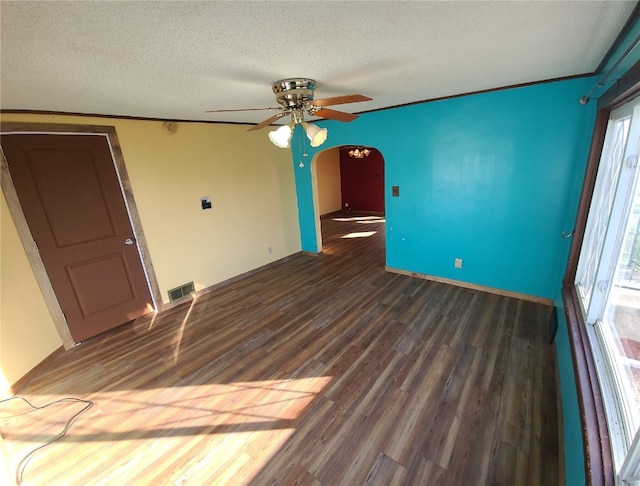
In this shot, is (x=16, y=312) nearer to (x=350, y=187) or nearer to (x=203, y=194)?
(x=203, y=194)

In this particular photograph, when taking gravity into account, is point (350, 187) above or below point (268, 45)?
below

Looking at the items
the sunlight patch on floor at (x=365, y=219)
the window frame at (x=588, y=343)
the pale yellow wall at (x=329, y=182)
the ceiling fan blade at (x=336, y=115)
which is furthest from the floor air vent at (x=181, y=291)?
the pale yellow wall at (x=329, y=182)

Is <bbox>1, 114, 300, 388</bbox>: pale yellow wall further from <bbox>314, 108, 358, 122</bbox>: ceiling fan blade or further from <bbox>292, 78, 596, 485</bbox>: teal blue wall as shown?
<bbox>314, 108, 358, 122</bbox>: ceiling fan blade

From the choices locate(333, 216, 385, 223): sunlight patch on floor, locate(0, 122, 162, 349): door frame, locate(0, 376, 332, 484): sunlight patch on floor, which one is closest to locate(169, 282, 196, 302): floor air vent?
locate(0, 122, 162, 349): door frame

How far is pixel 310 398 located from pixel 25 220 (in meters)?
3.12

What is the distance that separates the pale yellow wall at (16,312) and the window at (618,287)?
4.14 meters

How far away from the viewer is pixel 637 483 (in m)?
0.93

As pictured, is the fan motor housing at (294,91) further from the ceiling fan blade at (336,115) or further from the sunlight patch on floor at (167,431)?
the sunlight patch on floor at (167,431)

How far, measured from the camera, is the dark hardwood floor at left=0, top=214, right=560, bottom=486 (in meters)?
1.69

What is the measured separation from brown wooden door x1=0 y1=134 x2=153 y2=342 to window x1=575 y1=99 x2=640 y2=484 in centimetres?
422

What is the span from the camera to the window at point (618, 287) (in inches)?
46.7

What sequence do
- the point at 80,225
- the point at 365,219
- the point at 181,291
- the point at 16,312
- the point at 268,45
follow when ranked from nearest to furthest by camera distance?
the point at 268,45 → the point at 16,312 → the point at 80,225 → the point at 181,291 → the point at 365,219

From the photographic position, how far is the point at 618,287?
167cm

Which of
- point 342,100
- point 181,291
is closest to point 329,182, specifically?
point 181,291
